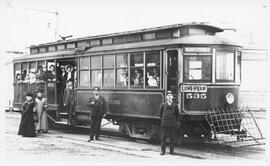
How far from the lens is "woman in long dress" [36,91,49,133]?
14453 mm

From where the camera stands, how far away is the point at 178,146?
458 inches

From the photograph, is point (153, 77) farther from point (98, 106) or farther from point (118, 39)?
point (118, 39)

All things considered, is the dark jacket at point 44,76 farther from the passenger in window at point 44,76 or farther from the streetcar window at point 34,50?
the streetcar window at point 34,50

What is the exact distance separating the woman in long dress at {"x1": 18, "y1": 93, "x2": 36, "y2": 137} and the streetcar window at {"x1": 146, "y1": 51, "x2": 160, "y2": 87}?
164 inches

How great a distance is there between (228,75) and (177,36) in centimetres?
171

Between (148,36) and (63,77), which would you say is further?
(63,77)

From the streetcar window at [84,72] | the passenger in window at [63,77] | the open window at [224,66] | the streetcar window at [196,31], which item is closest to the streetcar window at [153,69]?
the streetcar window at [196,31]

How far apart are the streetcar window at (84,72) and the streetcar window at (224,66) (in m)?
4.66

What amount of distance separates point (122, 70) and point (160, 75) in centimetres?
160

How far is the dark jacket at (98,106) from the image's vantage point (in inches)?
497

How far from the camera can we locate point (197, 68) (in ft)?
36.1

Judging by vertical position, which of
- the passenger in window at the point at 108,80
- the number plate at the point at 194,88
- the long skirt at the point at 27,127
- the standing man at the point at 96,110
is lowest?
the long skirt at the point at 27,127

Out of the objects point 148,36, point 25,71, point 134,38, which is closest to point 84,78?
point 134,38

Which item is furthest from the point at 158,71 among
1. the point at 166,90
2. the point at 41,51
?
the point at 41,51
